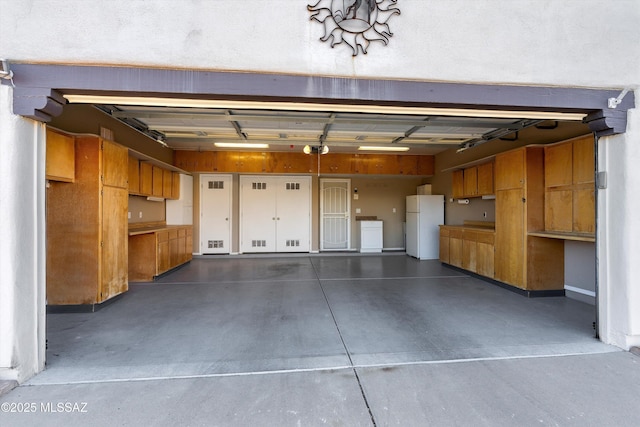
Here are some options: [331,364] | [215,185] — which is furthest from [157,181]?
[331,364]

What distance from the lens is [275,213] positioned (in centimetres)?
828

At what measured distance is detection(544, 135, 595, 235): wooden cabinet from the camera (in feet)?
12.4

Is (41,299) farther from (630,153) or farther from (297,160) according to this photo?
(297,160)

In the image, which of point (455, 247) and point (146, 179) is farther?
point (455, 247)

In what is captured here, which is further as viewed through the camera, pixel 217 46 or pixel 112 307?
pixel 112 307

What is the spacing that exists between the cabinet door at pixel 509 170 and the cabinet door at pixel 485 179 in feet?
1.46

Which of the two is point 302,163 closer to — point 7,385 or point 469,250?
point 469,250

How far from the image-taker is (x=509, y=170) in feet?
15.5

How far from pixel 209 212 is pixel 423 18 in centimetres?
→ 688

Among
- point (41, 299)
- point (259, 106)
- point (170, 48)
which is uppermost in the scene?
point (170, 48)

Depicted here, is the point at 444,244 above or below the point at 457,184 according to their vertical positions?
below

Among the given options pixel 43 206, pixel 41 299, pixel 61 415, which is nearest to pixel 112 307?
pixel 41 299

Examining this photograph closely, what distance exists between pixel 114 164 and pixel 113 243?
42.1 inches

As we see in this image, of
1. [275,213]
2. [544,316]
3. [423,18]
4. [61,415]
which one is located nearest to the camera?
[61,415]
